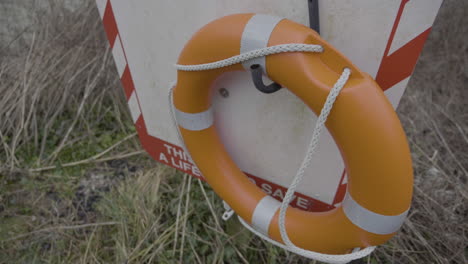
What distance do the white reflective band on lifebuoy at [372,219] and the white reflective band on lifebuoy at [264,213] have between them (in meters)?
0.21

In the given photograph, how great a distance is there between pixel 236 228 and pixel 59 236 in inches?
34.0

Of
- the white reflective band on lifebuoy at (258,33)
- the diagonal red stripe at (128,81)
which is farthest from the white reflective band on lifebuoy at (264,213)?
the diagonal red stripe at (128,81)

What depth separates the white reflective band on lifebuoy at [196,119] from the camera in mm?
842

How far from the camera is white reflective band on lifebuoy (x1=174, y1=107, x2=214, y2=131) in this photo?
84cm

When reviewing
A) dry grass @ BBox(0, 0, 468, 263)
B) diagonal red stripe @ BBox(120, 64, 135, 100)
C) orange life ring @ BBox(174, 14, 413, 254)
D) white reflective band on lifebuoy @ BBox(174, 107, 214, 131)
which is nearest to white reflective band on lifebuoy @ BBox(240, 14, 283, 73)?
orange life ring @ BBox(174, 14, 413, 254)

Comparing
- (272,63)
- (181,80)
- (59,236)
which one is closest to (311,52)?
(272,63)

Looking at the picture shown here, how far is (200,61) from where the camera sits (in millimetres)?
716

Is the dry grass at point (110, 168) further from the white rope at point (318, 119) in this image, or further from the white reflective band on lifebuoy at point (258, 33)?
the white reflective band on lifebuoy at point (258, 33)

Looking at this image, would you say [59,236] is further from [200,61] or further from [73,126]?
[200,61]

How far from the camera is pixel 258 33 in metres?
0.62

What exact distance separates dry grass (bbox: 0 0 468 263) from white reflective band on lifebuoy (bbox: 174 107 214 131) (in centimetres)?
67

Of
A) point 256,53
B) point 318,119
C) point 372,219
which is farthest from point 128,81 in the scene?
point 372,219

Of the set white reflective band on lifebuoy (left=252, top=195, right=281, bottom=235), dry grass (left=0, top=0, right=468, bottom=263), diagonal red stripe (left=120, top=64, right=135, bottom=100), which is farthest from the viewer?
dry grass (left=0, top=0, right=468, bottom=263)

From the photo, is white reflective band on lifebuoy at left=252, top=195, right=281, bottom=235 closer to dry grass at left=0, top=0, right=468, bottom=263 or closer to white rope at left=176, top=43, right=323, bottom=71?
white rope at left=176, top=43, right=323, bottom=71
